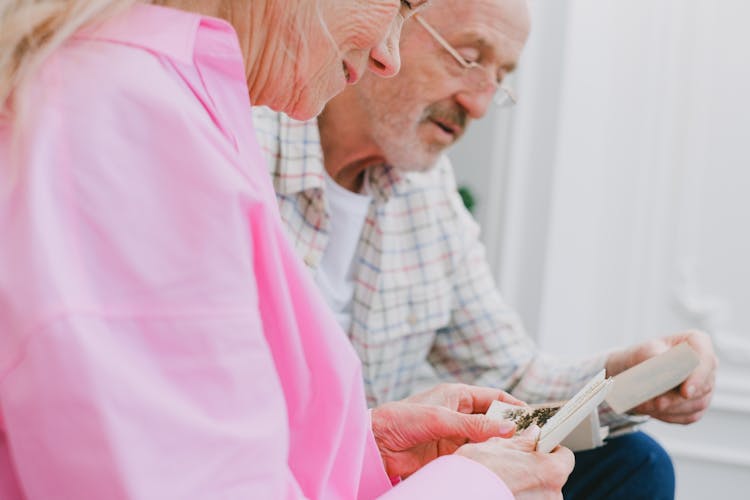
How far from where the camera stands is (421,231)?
5.68ft

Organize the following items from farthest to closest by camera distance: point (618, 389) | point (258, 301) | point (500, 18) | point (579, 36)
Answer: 1. point (579, 36)
2. point (500, 18)
3. point (618, 389)
4. point (258, 301)

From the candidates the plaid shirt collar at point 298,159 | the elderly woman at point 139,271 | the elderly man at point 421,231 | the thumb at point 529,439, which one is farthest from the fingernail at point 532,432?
the plaid shirt collar at point 298,159

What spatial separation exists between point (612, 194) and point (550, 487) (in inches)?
68.1

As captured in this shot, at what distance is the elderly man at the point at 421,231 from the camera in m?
1.56

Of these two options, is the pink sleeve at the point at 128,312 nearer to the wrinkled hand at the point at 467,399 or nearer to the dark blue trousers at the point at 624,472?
the wrinkled hand at the point at 467,399

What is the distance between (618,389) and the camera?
1468mm

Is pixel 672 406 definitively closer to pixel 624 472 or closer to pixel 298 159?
pixel 624 472

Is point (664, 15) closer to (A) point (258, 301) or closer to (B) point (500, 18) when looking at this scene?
(B) point (500, 18)

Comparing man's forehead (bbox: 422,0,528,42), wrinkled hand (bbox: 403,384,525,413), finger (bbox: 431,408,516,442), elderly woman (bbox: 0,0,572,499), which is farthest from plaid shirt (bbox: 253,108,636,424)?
elderly woman (bbox: 0,0,572,499)

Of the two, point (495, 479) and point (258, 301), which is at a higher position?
point (258, 301)

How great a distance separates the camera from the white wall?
8.15 ft

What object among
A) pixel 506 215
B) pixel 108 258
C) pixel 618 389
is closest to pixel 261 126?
pixel 618 389

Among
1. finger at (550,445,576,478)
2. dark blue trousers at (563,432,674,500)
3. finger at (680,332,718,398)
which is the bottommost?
dark blue trousers at (563,432,674,500)

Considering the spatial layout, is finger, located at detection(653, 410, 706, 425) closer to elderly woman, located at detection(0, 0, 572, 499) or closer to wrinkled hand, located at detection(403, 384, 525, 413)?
wrinkled hand, located at detection(403, 384, 525, 413)
